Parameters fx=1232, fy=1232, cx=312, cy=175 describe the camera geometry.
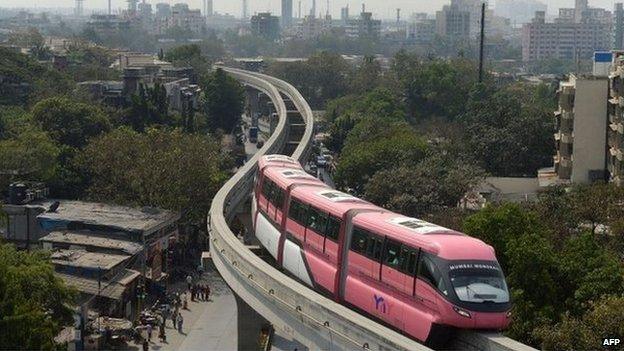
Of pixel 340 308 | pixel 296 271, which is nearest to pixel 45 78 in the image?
pixel 296 271

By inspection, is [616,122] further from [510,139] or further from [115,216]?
[115,216]

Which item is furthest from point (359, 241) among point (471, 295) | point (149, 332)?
point (149, 332)

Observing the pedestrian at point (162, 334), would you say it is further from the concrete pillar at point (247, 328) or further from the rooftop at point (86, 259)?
the concrete pillar at point (247, 328)

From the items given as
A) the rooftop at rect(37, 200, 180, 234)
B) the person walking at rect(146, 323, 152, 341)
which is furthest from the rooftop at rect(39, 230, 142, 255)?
the person walking at rect(146, 323, 152, 341)

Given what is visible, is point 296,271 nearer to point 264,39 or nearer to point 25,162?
point 25,162

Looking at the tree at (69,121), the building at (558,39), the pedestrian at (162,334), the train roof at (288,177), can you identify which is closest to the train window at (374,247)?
the train roof at (288,177)

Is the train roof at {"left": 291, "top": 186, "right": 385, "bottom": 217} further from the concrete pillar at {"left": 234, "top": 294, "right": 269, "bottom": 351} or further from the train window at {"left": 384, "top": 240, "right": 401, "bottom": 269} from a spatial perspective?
the concrete pillar at {"left": 234, "top": 294, "right": 269, "bottom": 351}

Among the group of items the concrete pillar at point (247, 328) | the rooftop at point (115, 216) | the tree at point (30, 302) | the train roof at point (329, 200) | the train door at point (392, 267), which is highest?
the train roof at point (329, 200)
